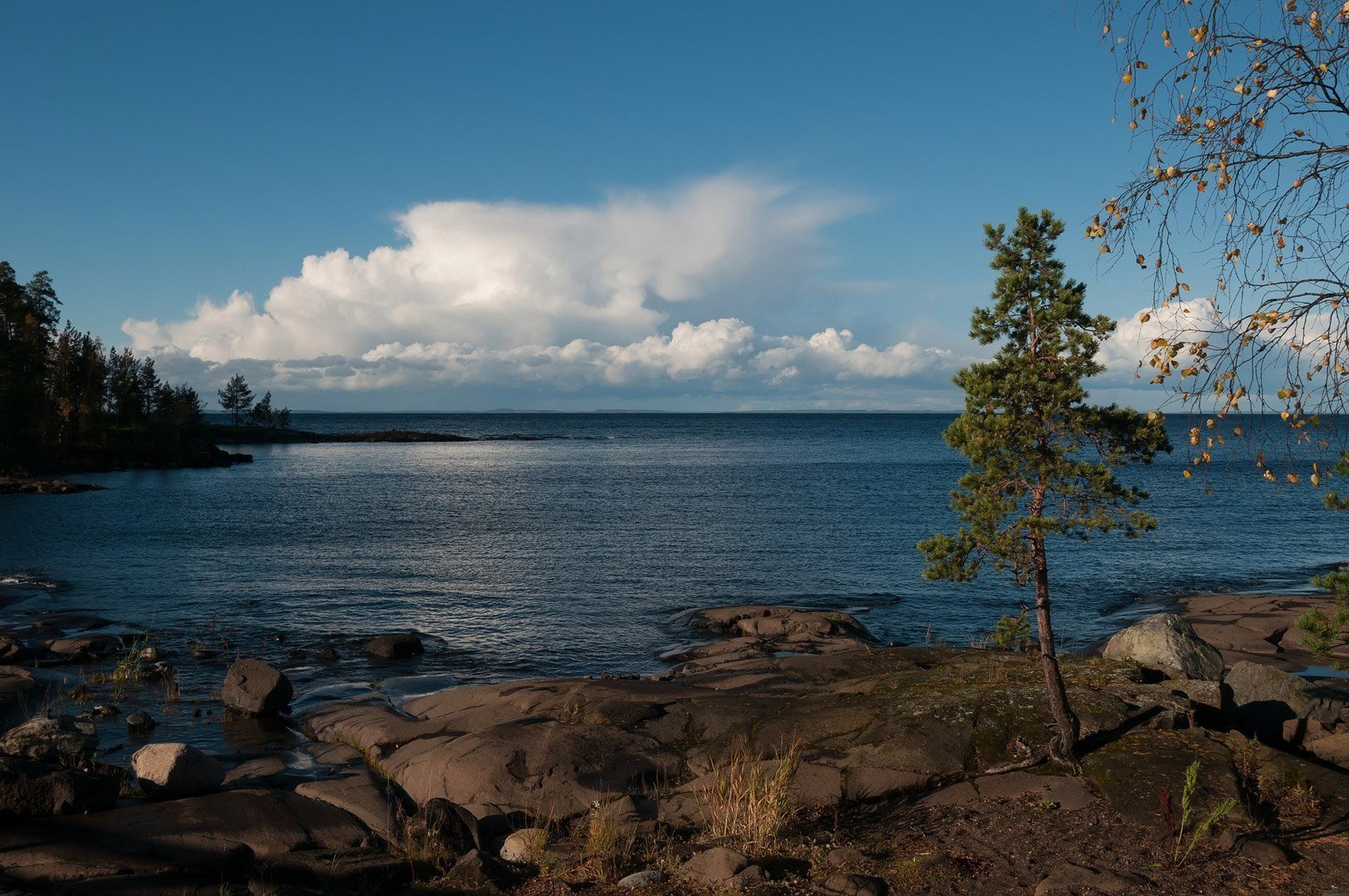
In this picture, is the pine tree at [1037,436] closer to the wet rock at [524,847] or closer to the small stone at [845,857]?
the small stone at [845,857]

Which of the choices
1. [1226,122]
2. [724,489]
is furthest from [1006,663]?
[724,489]

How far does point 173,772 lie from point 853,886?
10105 millimetres

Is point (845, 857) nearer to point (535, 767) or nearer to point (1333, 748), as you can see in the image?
point (535, 767)

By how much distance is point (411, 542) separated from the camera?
49.1 m

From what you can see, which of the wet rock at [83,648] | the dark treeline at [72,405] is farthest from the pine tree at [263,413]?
the wet rock at [83,648]

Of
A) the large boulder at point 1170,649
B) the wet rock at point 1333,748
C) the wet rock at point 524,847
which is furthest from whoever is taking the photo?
the large boulder at point 1170,649

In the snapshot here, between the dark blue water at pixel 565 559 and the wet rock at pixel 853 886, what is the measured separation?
1581cm

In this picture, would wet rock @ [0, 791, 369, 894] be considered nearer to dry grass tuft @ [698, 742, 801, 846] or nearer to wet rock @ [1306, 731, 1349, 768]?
dry grass tuft @ [698, 742, 801, 846]

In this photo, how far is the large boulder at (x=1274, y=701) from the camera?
13.7m

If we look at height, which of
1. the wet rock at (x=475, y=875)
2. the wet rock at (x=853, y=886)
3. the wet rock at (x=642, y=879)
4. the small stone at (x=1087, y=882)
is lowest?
the wet rock at (x=475, y=875)

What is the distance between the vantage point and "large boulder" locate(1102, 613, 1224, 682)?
1736 cm

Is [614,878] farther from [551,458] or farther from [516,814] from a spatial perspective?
[551,458]

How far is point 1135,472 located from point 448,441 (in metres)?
143

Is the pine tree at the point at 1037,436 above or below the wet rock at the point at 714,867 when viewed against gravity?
above
